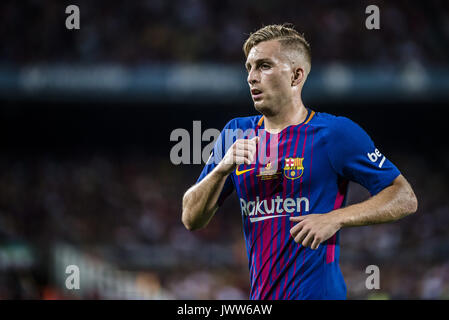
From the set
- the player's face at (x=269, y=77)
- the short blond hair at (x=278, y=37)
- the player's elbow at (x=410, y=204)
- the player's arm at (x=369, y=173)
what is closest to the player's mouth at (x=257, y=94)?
the player's face at (x=269, y=77)

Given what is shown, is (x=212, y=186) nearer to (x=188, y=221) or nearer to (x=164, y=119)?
(x=188, y=221)

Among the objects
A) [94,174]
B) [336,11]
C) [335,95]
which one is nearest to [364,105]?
[335,95]

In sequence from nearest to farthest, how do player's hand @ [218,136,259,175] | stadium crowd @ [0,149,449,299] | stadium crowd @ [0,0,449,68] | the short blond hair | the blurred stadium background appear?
player's hand @ [218,136,259,175] → the short blond hair → stadium crowd @ [0,149,449,299] → the blurred stadium background → stadium crowd @ [0,0,449,68]

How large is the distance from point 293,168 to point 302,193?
128 millimetres

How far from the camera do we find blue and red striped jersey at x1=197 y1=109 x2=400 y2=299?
261 centimetres

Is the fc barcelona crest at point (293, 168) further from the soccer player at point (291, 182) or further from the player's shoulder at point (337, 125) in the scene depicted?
the player's shoulder at point (337, 125)

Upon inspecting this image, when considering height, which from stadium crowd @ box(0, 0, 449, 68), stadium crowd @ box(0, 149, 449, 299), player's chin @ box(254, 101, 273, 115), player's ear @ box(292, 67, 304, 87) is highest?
stadium crowd @ box(0, 0, 449, 68)

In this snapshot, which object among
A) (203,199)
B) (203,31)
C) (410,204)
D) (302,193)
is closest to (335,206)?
(302,193)

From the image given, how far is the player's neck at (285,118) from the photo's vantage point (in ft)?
9.43

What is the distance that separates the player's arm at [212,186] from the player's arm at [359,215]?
0.35 metres

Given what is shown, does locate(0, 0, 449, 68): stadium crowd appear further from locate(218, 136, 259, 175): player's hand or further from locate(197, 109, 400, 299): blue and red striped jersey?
locate(218, 136, 259, 175): player's hand

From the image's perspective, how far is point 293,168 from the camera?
272 cm

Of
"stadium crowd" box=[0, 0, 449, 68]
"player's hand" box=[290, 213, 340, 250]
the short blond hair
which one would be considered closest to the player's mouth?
the short blond hair
